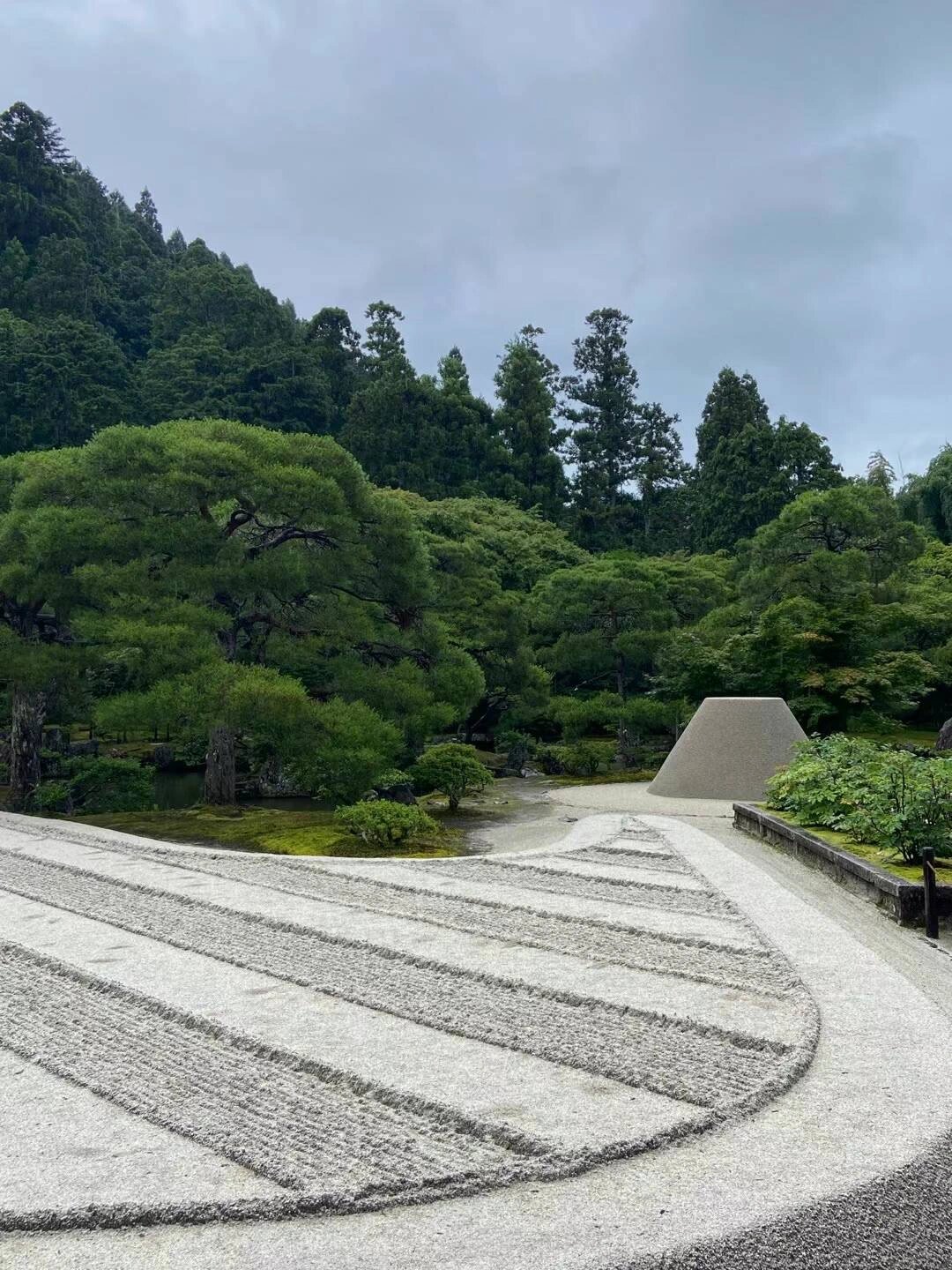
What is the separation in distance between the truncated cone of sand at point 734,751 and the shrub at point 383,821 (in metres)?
5.08

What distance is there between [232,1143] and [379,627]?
11527mm

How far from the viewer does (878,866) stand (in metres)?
6.83

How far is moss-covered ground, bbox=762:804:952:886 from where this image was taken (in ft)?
21.6

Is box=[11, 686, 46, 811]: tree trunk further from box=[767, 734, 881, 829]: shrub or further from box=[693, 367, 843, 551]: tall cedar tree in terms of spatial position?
box=[693, 367, 843, 551]: tall cedar tree

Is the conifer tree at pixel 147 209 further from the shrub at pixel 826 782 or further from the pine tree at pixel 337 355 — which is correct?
the shrub at pixel 826 782

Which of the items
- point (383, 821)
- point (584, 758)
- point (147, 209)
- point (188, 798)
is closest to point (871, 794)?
point (383, 821)

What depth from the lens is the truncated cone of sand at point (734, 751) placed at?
13.5 metres

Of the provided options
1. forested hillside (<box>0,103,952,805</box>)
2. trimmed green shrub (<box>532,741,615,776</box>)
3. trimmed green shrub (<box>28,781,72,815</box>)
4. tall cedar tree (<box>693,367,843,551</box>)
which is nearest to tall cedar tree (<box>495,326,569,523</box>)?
forested hillside (<box>0,103,952,805</box>)

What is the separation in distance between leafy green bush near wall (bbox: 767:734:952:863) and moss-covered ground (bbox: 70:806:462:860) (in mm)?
3275

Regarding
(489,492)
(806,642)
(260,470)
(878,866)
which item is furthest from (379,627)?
(489,492)

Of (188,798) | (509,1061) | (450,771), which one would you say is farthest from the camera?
(188,798)

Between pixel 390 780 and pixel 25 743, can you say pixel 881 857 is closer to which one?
pixel 390 780

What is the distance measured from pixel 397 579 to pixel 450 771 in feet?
8.59

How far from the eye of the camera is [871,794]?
27.0 ft
